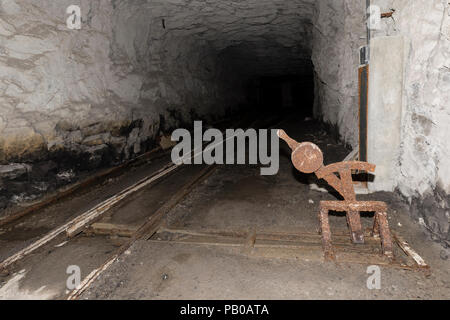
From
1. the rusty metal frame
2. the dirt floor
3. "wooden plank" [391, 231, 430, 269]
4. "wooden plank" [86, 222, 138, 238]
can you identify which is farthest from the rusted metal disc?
"wooden plank" [86, 222, 138, 238]

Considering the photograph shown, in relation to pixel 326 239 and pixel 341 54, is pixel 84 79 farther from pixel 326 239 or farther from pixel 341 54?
pixel 341 54

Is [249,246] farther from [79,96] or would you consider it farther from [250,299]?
[79,96]

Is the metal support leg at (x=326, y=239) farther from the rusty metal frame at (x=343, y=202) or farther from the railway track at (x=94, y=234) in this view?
the railway track at (x=94, y=234)

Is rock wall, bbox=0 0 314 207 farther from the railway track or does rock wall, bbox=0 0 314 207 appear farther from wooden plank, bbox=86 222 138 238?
wooden plank, bbox=86 222 138 238

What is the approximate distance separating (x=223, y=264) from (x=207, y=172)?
345 cm

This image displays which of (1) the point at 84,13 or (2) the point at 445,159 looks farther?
(1) the point at 84,13

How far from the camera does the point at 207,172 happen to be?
6102mm

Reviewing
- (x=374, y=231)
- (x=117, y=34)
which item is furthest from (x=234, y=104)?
(x=374, y=231)

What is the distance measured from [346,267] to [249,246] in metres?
0.98

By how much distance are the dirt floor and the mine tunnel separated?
0.02 m

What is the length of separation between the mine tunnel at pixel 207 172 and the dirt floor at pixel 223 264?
2cm

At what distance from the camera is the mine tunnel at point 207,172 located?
263 cm

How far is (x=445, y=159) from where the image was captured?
2863 mm

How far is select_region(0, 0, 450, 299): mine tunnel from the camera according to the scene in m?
2.63
